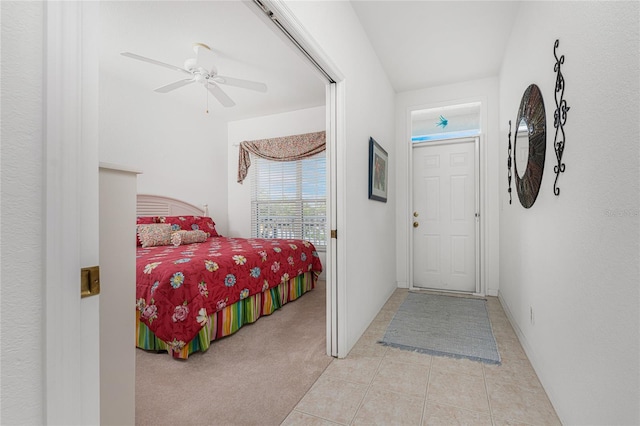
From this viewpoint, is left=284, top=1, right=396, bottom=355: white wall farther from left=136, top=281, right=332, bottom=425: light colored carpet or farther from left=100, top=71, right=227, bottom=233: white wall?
left=100, top=71, right=227, bottom=233: white wall

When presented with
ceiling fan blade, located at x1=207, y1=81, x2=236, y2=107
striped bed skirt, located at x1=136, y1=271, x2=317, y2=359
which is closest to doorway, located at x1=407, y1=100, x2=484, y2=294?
striped bed skirt, located at x1=136, y1=271, x2=317, y2=359

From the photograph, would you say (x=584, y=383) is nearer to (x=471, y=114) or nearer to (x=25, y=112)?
(x=25, y=112)

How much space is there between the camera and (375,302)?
296 centimetres

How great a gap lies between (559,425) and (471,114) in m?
→ 3.45

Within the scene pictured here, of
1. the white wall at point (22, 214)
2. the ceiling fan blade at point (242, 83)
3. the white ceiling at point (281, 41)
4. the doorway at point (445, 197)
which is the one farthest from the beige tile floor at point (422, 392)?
the ceiling fan blade at point (242, 83)

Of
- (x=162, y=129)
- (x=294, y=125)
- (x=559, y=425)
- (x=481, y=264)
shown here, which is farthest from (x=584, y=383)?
(x=162, y=129)

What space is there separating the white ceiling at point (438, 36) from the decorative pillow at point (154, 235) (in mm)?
3007

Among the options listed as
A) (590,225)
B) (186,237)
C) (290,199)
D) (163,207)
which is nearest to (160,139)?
(163,207)

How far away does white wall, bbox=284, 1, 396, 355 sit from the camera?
6.61 ft

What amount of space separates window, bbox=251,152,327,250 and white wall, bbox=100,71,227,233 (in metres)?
0.68

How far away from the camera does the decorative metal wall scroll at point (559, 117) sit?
1.46 m

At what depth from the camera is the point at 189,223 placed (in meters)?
4.14

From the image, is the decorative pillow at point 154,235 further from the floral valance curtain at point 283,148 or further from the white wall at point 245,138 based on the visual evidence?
the floral valance curtain at point 283,148

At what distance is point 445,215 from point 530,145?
1.97 meters
